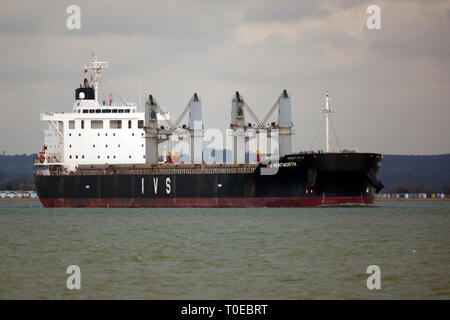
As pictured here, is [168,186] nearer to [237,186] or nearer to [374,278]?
[237,186]

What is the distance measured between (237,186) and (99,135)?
1498 centimetres

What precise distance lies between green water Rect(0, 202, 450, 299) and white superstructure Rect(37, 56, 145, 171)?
63.6 ft

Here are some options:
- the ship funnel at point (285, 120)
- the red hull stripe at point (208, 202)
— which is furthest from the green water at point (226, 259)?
the ship funnel at point (285, 120)

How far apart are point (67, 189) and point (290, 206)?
19307mm

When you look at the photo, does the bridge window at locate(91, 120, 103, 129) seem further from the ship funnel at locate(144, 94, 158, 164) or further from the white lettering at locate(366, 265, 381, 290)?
the white lettering at locate(366, 265, 381, 290)

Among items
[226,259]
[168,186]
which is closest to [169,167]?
Result: [168,186]

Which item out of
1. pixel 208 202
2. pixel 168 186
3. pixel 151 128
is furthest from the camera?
pixel 151 128

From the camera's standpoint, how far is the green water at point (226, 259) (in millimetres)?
18891

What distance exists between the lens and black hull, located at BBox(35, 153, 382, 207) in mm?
48938

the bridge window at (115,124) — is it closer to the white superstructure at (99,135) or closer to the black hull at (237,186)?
the white superstructure at (99,135)

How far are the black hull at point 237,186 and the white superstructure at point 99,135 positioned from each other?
3.17m

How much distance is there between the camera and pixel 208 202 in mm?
53500

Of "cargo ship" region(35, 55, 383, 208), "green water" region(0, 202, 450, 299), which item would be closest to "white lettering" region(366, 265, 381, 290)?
"green water" region(0, 202, 450, 299)
